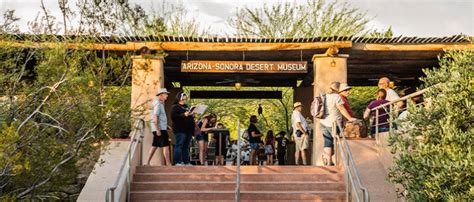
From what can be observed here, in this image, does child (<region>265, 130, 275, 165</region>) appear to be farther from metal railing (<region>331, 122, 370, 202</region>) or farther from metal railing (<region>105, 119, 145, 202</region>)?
metal railing (<region>105, 119, 145, 202</region>)

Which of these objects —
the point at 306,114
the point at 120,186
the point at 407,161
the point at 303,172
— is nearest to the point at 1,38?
the point at 120,186

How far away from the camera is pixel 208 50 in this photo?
526 inches

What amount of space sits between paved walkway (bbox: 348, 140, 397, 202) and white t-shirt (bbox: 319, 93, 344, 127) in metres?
0.48

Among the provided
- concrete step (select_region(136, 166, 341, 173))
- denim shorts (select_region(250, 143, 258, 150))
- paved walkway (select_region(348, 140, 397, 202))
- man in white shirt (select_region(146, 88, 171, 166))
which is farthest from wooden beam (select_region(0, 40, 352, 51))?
concrete step (select_region(136, 166, 341, 173))

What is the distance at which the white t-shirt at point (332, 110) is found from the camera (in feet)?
36.4

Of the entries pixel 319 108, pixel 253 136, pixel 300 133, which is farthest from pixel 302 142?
pixel 253 136

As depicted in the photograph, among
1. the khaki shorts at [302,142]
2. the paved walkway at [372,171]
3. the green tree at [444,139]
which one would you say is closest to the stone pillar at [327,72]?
the khaki shorts at [302,142]

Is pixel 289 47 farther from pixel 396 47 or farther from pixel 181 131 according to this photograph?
pixel 181 131

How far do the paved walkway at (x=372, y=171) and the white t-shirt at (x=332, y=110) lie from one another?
475 millimetres

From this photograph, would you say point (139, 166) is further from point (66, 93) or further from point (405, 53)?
point (405, 53)

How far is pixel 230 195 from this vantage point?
955cm

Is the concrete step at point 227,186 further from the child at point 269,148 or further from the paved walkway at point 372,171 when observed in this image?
the child at point 269,148

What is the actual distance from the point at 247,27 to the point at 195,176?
22.0 m

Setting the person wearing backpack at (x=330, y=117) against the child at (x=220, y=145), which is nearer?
the person wearing backpack at (x=330, y=117)
